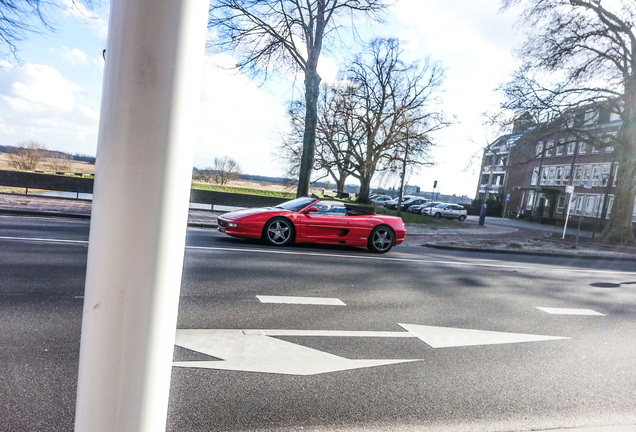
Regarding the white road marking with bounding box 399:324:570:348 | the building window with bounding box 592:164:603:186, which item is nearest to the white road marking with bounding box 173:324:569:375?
the white road marking with bounding box 399:324:570:348

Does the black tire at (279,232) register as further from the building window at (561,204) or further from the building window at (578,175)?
the building window at (561,204)

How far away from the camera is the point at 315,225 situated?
11586mm

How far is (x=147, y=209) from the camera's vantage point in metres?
0.95

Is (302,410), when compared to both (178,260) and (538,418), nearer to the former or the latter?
(538,418)

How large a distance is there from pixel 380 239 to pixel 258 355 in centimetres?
843

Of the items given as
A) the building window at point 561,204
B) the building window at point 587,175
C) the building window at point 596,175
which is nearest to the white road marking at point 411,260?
the building window at point 596,175

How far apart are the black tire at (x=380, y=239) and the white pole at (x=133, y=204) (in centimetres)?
1122

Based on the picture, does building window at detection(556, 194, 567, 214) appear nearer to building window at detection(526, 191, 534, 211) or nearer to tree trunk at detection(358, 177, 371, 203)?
building window at detection(526, 191, 534, 211)

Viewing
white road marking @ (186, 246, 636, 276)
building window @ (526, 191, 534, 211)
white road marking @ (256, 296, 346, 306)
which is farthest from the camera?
building window @ (526, 191, 534, 211)

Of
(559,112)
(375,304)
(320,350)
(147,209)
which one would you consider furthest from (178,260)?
(559,112)

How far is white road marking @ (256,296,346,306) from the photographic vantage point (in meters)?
6.00

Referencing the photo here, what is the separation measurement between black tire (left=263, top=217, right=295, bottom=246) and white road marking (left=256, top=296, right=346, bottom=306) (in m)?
5.08

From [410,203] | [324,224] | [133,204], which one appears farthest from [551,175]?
[133,204]

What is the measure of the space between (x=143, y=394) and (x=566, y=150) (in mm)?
67091
